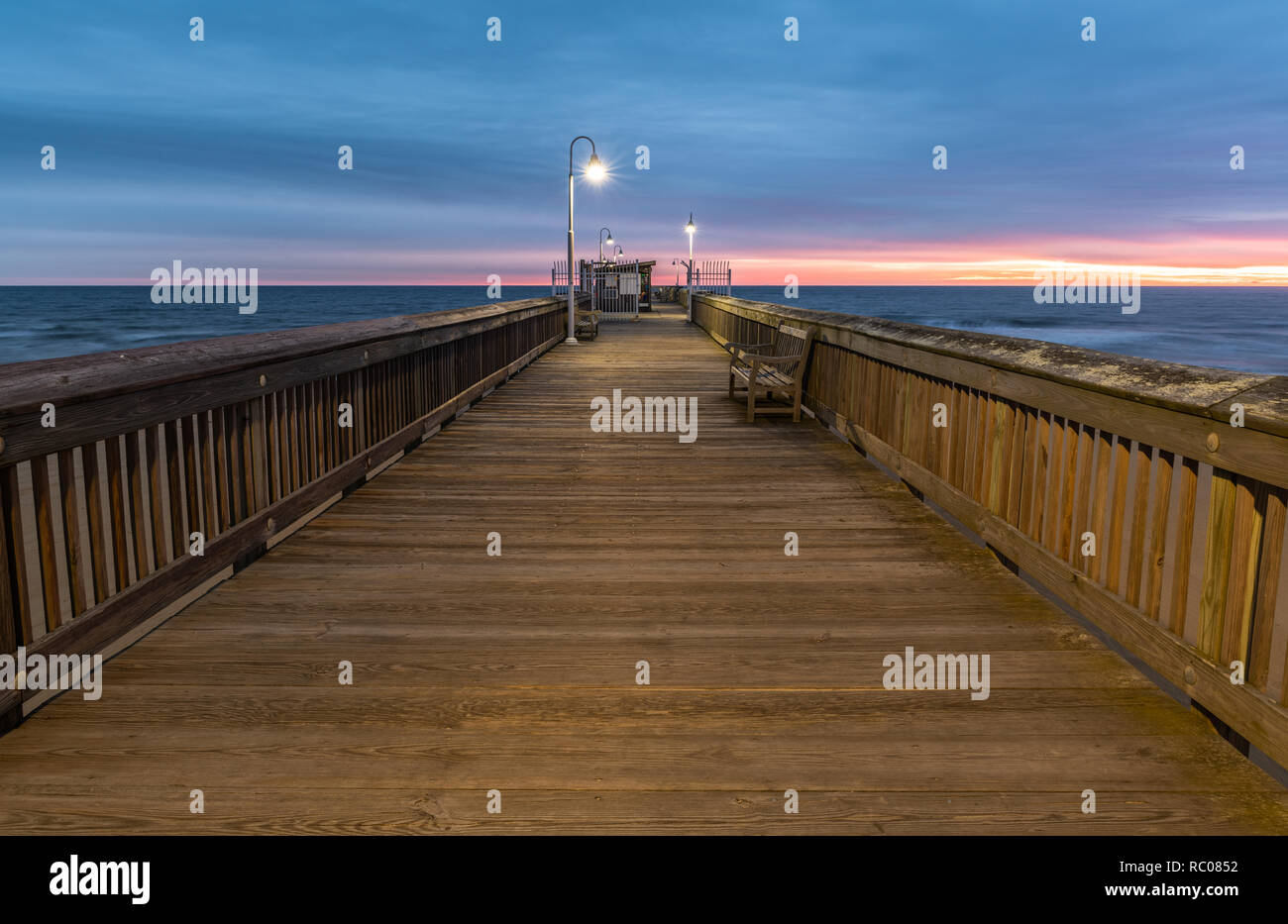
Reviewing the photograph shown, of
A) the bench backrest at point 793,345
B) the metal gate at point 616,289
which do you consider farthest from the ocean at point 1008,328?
the bench backrest at point 793,345

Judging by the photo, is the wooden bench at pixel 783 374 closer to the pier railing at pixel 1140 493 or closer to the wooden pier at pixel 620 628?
the wooden pier at pixel 620 628

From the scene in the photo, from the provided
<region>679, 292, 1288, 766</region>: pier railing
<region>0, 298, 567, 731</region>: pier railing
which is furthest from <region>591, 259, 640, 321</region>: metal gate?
<region>679, 292, 1288, 766</region>: pier railing

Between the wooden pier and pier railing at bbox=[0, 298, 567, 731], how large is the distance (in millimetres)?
20

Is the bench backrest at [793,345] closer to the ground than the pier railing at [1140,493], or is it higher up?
higher up

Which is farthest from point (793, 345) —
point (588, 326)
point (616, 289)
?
point (616, 289)

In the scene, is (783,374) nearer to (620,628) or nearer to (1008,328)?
(620,628)

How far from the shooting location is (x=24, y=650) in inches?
112

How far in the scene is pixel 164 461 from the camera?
3.79 meters

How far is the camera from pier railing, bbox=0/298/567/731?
9.60 ft

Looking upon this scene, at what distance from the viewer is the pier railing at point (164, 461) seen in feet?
9.60

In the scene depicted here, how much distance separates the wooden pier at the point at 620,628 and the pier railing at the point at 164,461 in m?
0.02

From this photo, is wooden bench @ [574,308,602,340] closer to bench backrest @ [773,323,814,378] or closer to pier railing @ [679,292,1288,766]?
bench backrest @ [773,323,814,378]
